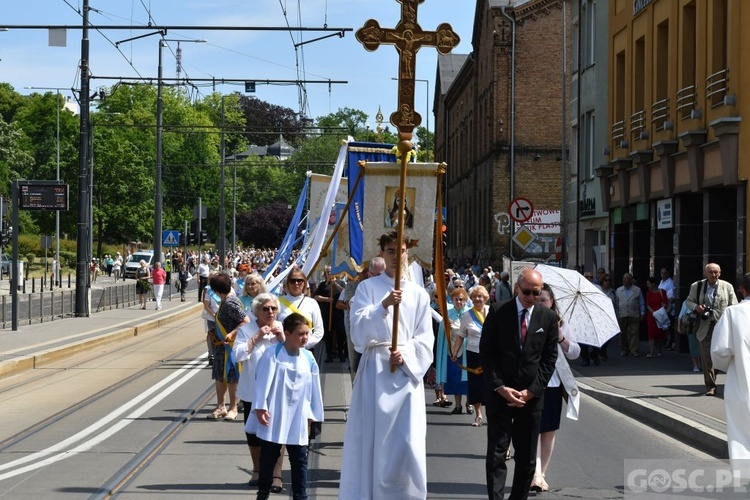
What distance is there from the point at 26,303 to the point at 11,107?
83056mm

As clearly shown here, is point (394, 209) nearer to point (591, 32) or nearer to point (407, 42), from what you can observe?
point (407, 42)

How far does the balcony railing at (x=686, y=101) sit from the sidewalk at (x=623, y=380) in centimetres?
488

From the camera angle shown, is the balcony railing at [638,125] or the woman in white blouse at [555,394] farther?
the balcony railing at [638,125]

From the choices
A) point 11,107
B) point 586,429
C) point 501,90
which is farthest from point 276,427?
point 11,107

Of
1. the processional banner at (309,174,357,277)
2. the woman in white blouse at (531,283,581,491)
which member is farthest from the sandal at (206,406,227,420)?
the woman in white blouse at (531,283,581,491)

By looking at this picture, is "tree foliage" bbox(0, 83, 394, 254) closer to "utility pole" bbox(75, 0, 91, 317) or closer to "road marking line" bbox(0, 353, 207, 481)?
"utility pole" bbox(75, 0, 91, 317)

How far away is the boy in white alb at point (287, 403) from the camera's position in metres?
8.70

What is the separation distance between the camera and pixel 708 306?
56.7 ft

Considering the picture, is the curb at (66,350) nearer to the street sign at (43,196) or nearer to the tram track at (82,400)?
the tram track at (82,400)

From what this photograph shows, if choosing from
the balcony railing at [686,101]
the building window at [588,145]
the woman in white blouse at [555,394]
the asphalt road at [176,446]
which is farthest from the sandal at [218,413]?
the building window at [588,145]

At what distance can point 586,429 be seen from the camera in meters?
14.3

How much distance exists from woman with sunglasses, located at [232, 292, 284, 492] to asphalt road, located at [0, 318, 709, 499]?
43 centimetres

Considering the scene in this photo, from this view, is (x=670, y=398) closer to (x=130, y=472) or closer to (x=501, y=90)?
(x=130, y=472)

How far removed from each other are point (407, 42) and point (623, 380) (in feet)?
39.0
